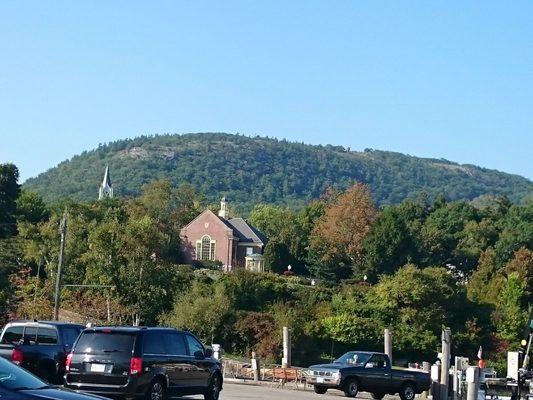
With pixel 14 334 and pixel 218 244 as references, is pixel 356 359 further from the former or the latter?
pixel 218 244

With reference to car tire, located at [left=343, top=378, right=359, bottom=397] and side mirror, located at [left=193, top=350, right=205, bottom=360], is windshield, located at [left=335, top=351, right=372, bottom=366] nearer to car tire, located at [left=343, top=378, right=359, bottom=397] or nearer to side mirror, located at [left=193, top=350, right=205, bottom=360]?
car tire, located at [left=343, top=378, right=359, bottom=397]

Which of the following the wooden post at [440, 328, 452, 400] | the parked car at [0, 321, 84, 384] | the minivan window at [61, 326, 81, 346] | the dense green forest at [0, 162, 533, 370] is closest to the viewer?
the parked car at [0, 321, 84, 384]

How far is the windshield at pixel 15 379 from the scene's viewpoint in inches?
573

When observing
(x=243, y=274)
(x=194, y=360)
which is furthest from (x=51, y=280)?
(x=194, y=360)

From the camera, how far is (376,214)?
116 metres

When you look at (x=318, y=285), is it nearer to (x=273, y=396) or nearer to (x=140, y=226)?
(x=140, y=226)

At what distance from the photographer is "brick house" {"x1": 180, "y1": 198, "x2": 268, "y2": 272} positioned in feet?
368

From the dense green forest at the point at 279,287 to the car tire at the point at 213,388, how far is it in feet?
129

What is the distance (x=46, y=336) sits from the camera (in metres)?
26.5

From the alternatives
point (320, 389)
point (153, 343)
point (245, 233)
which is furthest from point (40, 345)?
point (245, 233)

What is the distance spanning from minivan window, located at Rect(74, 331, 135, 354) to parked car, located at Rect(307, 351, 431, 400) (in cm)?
1322

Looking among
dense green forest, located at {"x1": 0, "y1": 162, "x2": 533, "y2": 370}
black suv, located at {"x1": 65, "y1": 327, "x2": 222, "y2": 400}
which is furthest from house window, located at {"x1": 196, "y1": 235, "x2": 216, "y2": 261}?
black suv, located at {"x1": 65, "y1": 327, "x2": 222, "y2": 400}

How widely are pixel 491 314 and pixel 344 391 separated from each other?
56.9 meters

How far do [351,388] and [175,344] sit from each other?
1213cm
